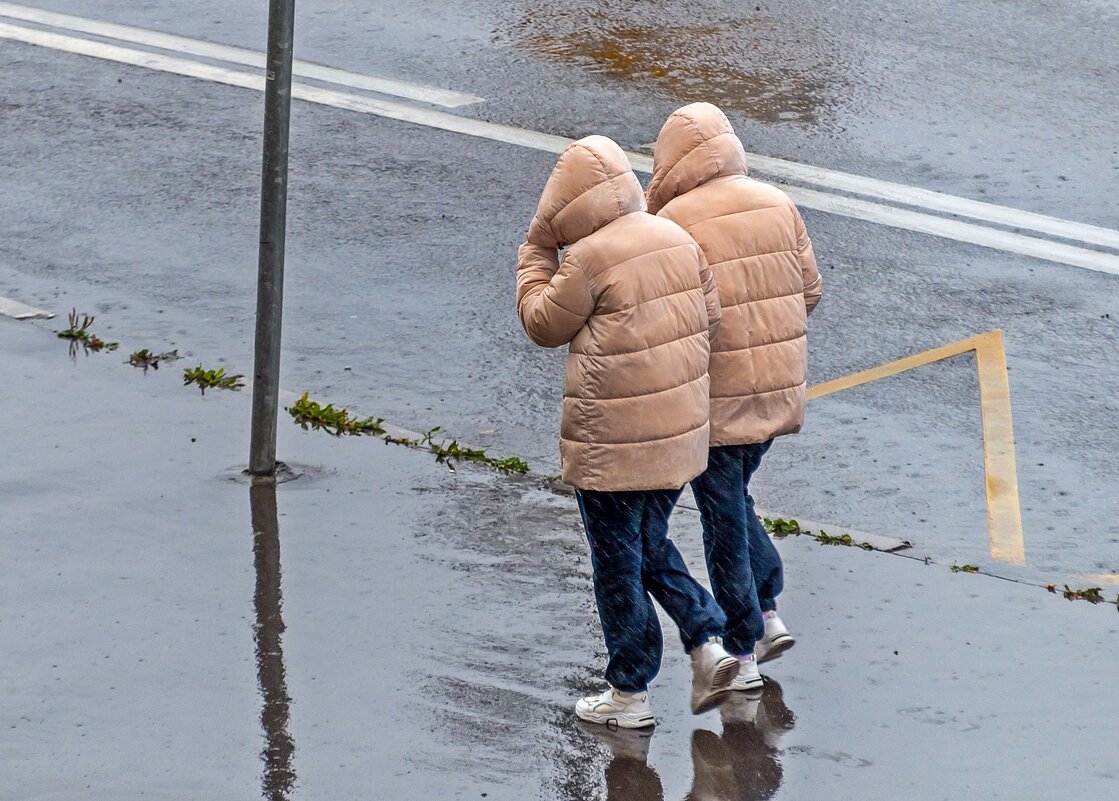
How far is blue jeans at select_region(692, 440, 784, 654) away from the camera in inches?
193

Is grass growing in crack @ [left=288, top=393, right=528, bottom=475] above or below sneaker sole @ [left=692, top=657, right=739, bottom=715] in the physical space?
above

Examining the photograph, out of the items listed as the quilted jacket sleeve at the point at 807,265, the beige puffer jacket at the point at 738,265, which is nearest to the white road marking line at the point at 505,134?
the quilted jacket sleeve at the point at 807,265

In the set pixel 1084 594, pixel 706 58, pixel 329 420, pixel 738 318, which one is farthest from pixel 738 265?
pixel 706 58

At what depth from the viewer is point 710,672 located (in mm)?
4793

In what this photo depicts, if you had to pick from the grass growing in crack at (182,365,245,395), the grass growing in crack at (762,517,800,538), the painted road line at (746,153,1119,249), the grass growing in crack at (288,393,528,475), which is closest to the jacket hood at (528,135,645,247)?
the grass growing in crack at (762,517,800,538)

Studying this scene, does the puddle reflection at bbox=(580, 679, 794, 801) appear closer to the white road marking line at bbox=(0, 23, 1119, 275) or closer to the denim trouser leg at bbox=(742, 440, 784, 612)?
the denim trouser leg at bbox=(742, 440, 784, 612)

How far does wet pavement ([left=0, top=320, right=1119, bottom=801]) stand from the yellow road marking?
1.41ft

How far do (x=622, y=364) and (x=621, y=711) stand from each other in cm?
105

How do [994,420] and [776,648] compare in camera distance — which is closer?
[776,648]

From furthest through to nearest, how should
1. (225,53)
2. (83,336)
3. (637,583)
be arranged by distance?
1. (225,53)
2. (83,336)
3. (637,583)

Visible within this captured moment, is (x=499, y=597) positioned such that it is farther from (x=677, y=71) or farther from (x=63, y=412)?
(x=677, y=71)

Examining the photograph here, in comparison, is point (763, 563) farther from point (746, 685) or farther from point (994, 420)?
point (994, 420)

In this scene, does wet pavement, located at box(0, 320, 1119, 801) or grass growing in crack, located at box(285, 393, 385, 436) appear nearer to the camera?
wet pavement, located at box(0, 320, 1119, 801)

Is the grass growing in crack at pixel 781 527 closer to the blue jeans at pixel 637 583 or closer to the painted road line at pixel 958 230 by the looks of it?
the blue jeans at pixel 637 583
